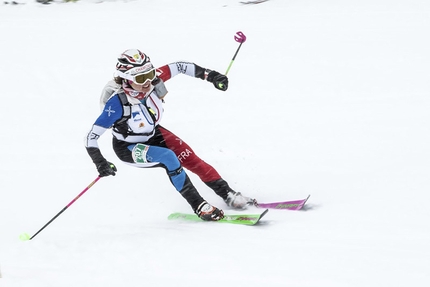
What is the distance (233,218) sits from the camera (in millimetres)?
5195

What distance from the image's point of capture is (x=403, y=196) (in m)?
5.27

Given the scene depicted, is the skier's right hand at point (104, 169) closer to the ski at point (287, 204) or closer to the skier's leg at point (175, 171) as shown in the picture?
the skier's leg at point (175, 171)

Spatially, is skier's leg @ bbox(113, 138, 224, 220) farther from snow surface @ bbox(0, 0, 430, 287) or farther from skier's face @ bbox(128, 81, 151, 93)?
skier's face @ bbox(128, 81, 151, 93)

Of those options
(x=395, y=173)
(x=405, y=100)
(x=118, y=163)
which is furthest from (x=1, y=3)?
(x=395, y=173)

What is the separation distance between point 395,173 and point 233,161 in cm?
198

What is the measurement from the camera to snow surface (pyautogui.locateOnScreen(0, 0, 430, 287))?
13.6 ft

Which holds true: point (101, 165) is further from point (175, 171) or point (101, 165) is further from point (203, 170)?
point (203, 170)

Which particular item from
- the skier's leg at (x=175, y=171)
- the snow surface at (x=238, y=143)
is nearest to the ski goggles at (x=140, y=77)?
the skier's leg at (x=175, y=171)

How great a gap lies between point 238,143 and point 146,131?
7.55 ft

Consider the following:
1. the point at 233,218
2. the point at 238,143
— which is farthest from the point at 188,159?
the point at 238,143

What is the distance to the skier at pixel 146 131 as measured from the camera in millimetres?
5023

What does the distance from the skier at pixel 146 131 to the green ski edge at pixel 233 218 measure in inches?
3.9

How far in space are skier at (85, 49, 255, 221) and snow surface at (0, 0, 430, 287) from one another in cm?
27

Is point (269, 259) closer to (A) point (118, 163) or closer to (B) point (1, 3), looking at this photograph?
(A) point (118, 163)
